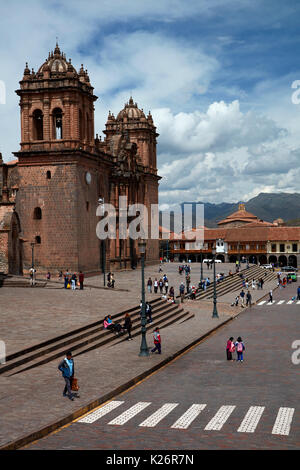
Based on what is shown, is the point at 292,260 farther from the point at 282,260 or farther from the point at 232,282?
the point at 232,282

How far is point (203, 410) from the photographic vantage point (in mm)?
14344

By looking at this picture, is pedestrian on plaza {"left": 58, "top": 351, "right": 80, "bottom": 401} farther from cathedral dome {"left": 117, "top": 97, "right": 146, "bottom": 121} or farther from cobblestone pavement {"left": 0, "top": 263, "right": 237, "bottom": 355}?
cathedral dome {"left": 117, "top": 97, "right": 146, "bottom": 121}

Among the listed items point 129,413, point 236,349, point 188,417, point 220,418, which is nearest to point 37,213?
point 236,349

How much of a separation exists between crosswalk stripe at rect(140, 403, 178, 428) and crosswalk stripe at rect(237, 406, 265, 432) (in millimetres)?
1961

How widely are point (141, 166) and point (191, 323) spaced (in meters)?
43.5

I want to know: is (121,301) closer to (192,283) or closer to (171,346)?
(171,346)

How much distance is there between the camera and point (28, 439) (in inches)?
474

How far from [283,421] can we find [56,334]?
430 inches

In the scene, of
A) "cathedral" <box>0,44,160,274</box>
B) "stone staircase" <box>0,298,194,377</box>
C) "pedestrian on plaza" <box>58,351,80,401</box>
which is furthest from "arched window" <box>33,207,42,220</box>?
"pedestrian on plaza" <box>58,351,80,401</box>

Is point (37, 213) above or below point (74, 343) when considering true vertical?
above

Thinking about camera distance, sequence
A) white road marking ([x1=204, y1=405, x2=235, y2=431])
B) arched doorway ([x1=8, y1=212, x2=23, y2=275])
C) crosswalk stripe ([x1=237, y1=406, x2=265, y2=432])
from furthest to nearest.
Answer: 1. arched doorway ([x1=8, y1=212, x2=23, y2=275])
2. white road marking ([x1=204, y1=405, x2=235, y2=431])
3. crosswalk stripe ([x1=237, y1=406, x2=265, y2=432])

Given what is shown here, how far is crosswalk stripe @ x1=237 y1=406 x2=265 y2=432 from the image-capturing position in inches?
502
